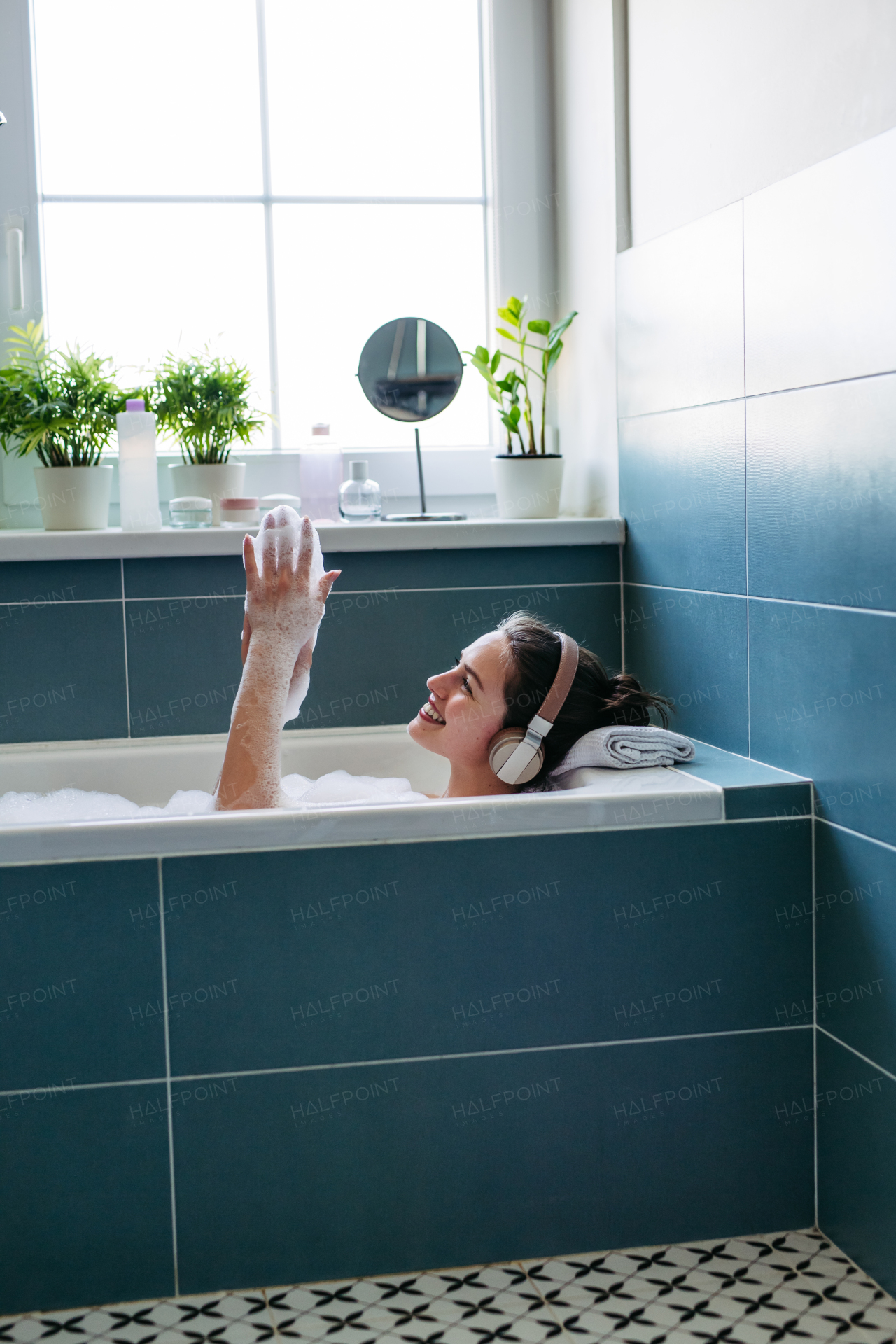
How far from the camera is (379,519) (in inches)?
89.4

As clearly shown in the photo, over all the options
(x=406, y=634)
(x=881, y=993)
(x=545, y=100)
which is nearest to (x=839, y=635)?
(x=881, y=993)

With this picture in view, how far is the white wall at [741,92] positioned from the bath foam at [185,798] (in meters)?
1.01

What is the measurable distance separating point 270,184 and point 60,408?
68 centimetres

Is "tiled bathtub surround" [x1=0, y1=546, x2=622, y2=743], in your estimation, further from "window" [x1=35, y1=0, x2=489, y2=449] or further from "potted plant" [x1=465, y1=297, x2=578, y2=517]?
"window" [x1=35, y1=0, x2=489, y2=449]

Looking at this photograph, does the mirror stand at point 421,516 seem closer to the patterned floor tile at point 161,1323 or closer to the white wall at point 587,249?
Answer: the white wall at point 587,249

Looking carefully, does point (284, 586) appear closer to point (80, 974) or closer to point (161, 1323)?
point (80, 974)

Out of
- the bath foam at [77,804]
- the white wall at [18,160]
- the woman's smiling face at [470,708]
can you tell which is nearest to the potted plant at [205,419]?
the white wall at [18,160]

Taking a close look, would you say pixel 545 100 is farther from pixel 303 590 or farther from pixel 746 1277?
pixel 746 1277

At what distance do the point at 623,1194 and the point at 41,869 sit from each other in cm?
79

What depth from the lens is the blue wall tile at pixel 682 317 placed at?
166cm

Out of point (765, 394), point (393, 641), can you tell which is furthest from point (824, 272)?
point (393, 641)

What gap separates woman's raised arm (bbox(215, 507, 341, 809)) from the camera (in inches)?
62.7

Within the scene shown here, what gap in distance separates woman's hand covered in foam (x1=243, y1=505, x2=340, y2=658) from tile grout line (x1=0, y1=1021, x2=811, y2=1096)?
0.53 m

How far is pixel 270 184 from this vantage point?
240cm
